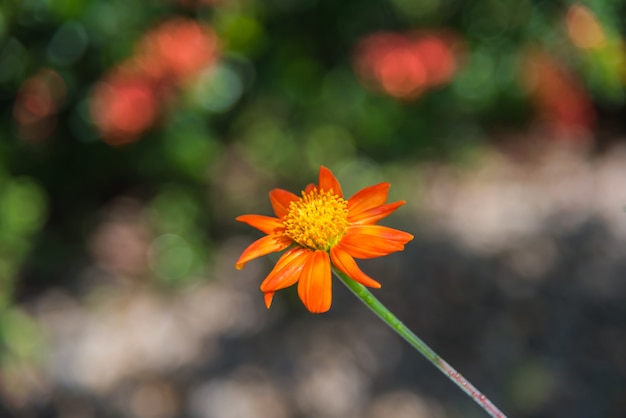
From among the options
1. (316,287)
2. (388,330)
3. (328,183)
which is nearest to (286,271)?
(316,287)

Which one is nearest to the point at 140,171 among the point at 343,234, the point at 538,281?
the point at 538,281

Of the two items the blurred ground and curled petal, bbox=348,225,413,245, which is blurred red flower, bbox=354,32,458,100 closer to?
the blurred ground

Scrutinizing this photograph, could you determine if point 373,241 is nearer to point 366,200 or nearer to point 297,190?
point 366,200

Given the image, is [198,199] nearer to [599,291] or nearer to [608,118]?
[599,291]

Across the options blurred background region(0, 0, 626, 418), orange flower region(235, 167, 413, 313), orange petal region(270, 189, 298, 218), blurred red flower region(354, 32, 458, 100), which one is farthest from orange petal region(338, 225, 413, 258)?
blurred red flower region(354, 32, 458, 100)

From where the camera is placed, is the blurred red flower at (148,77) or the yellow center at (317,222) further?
the blurred red flower at (148,77)

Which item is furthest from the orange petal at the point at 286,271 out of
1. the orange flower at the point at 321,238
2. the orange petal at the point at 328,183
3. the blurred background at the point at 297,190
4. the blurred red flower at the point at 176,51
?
the blurred red flower at the point at 176,51

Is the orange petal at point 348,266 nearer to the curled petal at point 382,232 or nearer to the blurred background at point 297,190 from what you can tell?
the curled petal at point 382,232
